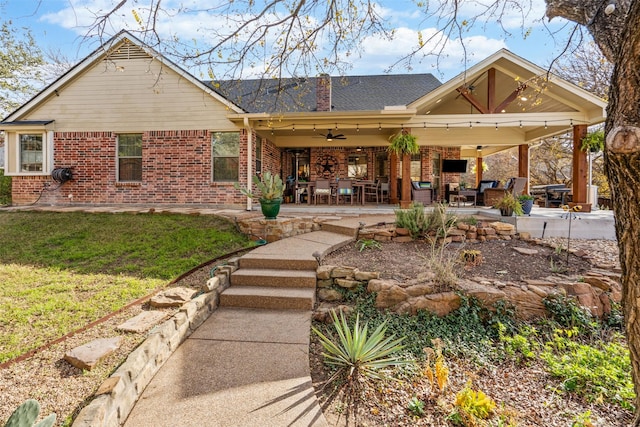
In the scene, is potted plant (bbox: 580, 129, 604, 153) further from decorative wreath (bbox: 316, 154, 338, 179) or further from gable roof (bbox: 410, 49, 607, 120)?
decorative wreath (bbox: 316, 154, 338, 179)

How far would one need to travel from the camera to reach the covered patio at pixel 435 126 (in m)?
8.41

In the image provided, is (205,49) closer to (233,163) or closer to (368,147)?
(233,163)

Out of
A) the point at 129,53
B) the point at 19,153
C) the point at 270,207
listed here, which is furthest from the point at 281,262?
the point at 19,153

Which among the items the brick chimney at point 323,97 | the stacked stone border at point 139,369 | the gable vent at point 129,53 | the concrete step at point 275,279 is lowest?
the stacked stone border at point 139,369

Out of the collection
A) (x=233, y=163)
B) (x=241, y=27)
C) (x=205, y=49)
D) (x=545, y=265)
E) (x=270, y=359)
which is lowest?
(x=270, y=359)

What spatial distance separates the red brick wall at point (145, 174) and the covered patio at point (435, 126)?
134 centimetres

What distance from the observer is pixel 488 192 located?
9.55m

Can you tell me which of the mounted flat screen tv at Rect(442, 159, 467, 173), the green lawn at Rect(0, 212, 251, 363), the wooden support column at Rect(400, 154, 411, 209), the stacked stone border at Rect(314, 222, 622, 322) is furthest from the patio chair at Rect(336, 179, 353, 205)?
the stacked stone border at Rect(314, 222, 622, 322)

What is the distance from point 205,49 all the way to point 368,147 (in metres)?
10.2

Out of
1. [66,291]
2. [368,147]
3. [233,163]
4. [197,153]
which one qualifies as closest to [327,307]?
[66,291]

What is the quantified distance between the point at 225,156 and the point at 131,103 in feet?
10.6

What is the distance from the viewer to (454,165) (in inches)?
511

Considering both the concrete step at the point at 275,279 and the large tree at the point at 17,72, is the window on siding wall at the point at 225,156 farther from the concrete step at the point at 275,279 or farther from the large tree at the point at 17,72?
the large tree at the point at 17,72

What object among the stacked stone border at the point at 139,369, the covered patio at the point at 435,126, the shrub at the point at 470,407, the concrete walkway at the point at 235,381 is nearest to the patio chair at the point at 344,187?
the covered patio at the point at 435,126
